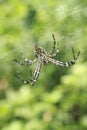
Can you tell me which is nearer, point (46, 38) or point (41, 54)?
point (41, 54)

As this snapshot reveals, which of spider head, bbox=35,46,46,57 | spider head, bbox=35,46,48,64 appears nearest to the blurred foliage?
spider head, bbox=35,46,48,64

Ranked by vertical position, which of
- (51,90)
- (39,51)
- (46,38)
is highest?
(51,90)

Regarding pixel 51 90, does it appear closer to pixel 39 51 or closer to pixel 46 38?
pixel 46 38

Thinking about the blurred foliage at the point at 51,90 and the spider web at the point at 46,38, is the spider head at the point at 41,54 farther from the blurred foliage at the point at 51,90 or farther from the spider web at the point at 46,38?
the blurred foliage at the point at 51,90

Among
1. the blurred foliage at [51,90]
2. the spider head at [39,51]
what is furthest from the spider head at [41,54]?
the blurred foliage at [51,90]

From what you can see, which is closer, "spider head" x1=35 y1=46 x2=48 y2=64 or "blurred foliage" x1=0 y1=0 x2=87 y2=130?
"spider head" x1=35 y1=46 x2=48 y2=64

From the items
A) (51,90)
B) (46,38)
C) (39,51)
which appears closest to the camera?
(39,51)

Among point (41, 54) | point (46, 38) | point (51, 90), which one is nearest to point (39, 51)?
point (41, 54)

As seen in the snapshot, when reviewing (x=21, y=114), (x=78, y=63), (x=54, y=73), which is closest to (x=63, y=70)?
(x=54, y=73)

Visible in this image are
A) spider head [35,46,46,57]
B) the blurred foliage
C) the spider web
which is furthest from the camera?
the blurred foliage

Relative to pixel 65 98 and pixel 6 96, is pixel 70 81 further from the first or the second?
pixel 6 96

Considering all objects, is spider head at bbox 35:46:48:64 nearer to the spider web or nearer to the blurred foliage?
the spider web
